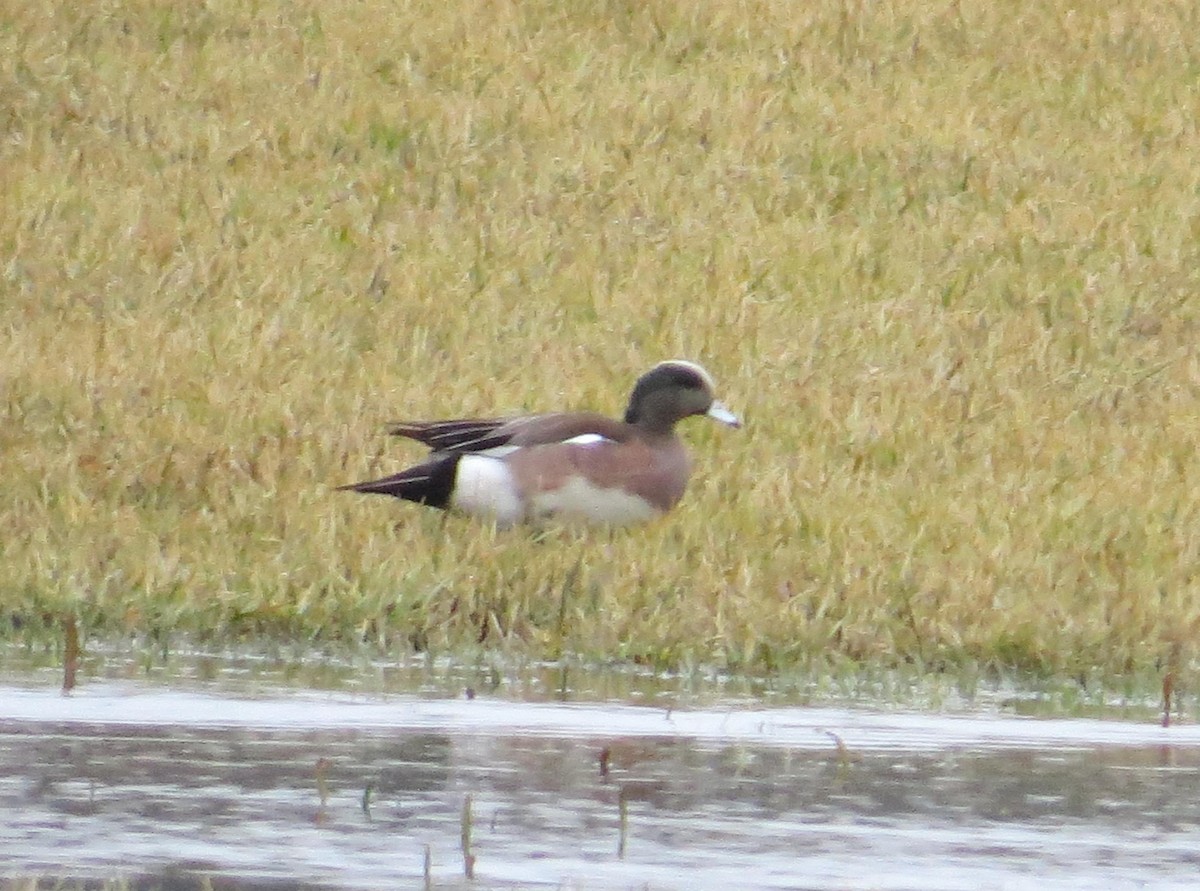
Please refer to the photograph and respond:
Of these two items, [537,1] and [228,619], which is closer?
[228,619]

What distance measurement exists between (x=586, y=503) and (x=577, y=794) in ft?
11.1

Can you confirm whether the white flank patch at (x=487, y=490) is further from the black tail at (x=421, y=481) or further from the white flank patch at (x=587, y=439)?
the white flank patch at (x=587, y=439)

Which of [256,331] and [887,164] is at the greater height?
[887,164]

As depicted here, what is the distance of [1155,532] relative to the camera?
336 inches

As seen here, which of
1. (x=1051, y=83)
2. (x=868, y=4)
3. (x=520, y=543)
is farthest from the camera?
(x=868, y=4)

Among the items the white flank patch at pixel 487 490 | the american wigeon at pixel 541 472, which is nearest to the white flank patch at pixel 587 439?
the american wigeon at pixel 541 472

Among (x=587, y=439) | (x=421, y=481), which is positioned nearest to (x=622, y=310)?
(x=587, y=439)

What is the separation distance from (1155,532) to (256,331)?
4.06 m

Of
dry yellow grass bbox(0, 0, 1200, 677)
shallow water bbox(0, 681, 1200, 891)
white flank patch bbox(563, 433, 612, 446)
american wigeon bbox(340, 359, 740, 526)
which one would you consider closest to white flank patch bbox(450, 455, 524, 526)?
american wigeon bbox(340, 359, 740, 526)

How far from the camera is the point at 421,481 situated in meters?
8.46

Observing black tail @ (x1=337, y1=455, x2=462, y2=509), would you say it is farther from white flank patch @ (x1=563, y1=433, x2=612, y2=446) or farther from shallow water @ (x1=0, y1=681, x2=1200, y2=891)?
shallow water @ (x1=0, y1=681, x2=1200, y2=891)

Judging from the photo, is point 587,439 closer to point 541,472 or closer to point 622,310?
point 541,472

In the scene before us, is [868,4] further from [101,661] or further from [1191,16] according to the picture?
[101,661]

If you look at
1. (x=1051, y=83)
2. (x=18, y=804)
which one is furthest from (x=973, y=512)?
(x=1051, y=83)
